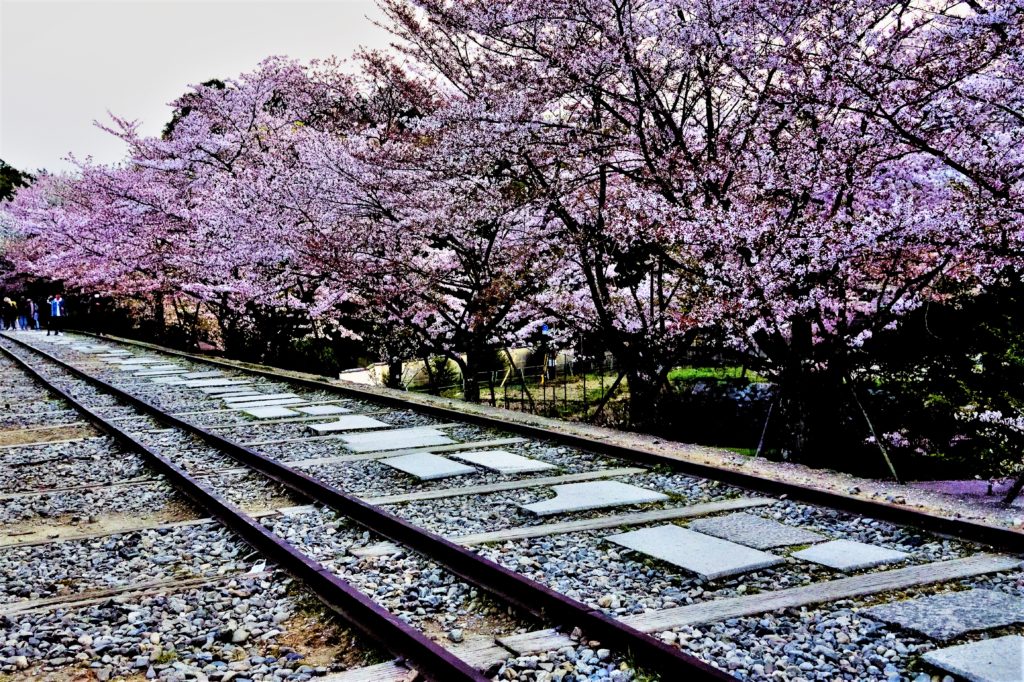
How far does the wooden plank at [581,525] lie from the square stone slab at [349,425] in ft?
15.6

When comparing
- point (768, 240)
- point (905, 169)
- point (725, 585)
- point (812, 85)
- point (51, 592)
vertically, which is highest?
point (812, 85)

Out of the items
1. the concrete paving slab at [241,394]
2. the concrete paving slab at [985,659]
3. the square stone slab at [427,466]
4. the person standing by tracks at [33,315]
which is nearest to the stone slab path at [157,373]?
the concrete paving slab at [241,394]

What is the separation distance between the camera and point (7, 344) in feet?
93.5

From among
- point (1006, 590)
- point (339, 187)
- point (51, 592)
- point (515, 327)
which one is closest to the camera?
point (1006, 590)

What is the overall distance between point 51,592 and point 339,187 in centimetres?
1031

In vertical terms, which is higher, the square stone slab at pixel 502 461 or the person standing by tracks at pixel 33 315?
the person standing by tracks at pixel 33 315

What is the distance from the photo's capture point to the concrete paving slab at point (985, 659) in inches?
124

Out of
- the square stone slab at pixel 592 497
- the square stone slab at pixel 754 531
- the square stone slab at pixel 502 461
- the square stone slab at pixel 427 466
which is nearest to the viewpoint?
the square stone slab at pixel 754 531

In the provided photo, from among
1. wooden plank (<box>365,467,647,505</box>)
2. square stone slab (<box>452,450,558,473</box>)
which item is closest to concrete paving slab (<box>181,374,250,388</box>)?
square stone slab (<box>452,450,558,473</box>)

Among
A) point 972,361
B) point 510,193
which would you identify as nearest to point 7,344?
point 510,193

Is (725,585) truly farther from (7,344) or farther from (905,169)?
(7,344)

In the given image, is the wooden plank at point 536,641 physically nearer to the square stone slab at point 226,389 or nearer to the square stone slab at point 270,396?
the square stone slab at point 270,396

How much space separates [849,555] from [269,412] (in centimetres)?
847

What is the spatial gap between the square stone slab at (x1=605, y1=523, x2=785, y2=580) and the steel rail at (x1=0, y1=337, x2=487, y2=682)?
164 cm
